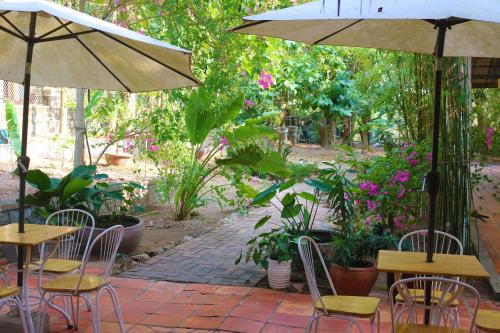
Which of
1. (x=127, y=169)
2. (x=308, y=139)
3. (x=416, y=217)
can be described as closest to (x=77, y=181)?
(x=416, y=217)

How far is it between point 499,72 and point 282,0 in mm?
5151

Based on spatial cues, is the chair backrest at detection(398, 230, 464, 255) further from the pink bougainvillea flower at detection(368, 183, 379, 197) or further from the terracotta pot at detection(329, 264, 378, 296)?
the pink bougainvillea flower at detection(368, 183, 379, 197)

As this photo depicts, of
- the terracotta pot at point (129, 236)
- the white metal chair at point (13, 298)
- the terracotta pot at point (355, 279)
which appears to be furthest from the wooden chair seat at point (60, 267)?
the terracotta pot at point (355, 279)

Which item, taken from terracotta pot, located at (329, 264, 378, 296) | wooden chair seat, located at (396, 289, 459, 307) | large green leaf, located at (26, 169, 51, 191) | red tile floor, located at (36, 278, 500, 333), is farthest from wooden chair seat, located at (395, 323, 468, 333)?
large green leaf, located at (26, 169, 51, 191)

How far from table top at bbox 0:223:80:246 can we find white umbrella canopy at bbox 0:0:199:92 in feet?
3.89

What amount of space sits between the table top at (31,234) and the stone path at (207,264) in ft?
5.48

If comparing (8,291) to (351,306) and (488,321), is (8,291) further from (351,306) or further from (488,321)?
(488,321)

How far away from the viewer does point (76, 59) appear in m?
4.34

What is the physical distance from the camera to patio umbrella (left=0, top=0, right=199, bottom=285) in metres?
3.84

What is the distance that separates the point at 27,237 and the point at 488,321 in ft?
8.87

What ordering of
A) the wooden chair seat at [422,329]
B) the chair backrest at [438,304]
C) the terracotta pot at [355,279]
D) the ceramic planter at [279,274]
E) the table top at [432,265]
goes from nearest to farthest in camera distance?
1. the chair backrest at [438,304]
2. the wooden chair seat at [422,329]
3. the table top at [432,265]
4. the terracotta pot at [355,279]
5. the ceramic planter at [279,274]

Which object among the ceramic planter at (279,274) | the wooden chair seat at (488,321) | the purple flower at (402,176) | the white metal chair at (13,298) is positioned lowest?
the ceramic planter at (279,274)

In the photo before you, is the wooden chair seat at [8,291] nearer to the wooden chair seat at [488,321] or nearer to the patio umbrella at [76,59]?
the patio umbrella at [76,59]

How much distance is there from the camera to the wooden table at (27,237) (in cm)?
345
